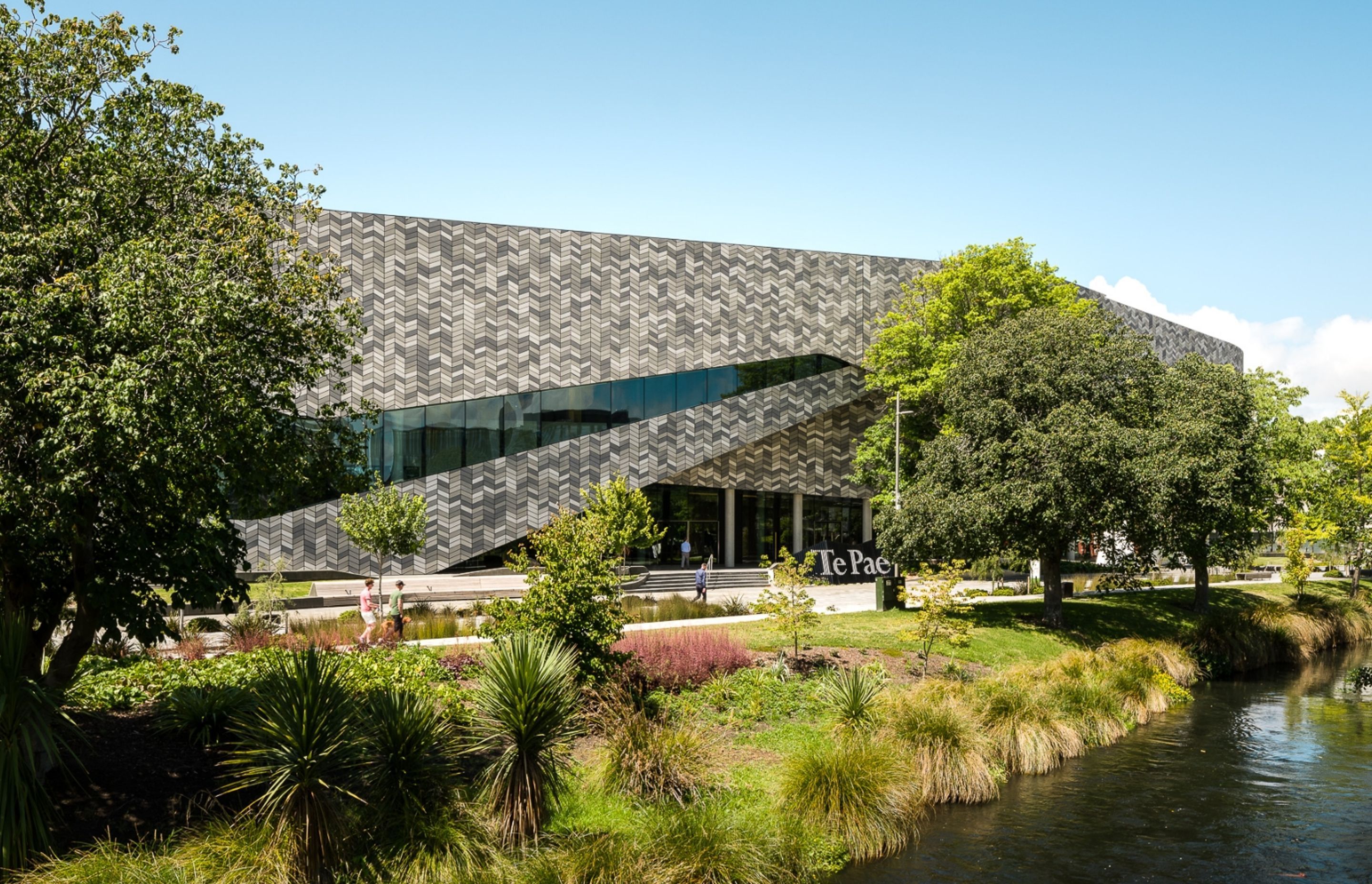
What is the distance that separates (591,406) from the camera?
147 ft

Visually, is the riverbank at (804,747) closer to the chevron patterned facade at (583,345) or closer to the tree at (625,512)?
the tree at (625,512)

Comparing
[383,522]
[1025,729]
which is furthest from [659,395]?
[1025,729]

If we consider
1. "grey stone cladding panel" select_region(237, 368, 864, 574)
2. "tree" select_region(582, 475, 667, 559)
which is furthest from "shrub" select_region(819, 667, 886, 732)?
"grey stone cladding panel" select_region(237, 368, 864, 574)

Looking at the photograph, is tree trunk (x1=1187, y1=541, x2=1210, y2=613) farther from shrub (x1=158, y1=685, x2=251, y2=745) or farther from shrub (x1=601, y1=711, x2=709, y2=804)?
shrub (x1=158, y1=685, x2=251, y2=745)

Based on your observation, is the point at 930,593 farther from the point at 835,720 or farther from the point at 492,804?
the point at 492,804

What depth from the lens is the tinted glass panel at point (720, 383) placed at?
4675 cm

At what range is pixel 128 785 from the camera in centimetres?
1111

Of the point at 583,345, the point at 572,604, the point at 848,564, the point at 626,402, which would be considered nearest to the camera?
the point at 572,604

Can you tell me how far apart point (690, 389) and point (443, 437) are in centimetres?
1132

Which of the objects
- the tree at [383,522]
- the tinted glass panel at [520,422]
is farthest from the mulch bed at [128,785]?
the tinted glass panel at [520,422]

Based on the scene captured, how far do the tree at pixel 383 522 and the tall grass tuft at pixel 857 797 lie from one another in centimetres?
1985

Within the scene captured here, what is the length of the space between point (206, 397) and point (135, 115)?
4.82 meters

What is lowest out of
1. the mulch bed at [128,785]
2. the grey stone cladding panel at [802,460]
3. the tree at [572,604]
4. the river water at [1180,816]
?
the river water at [1180,816]

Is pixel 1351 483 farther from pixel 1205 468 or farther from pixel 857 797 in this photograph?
pixel 857 797
